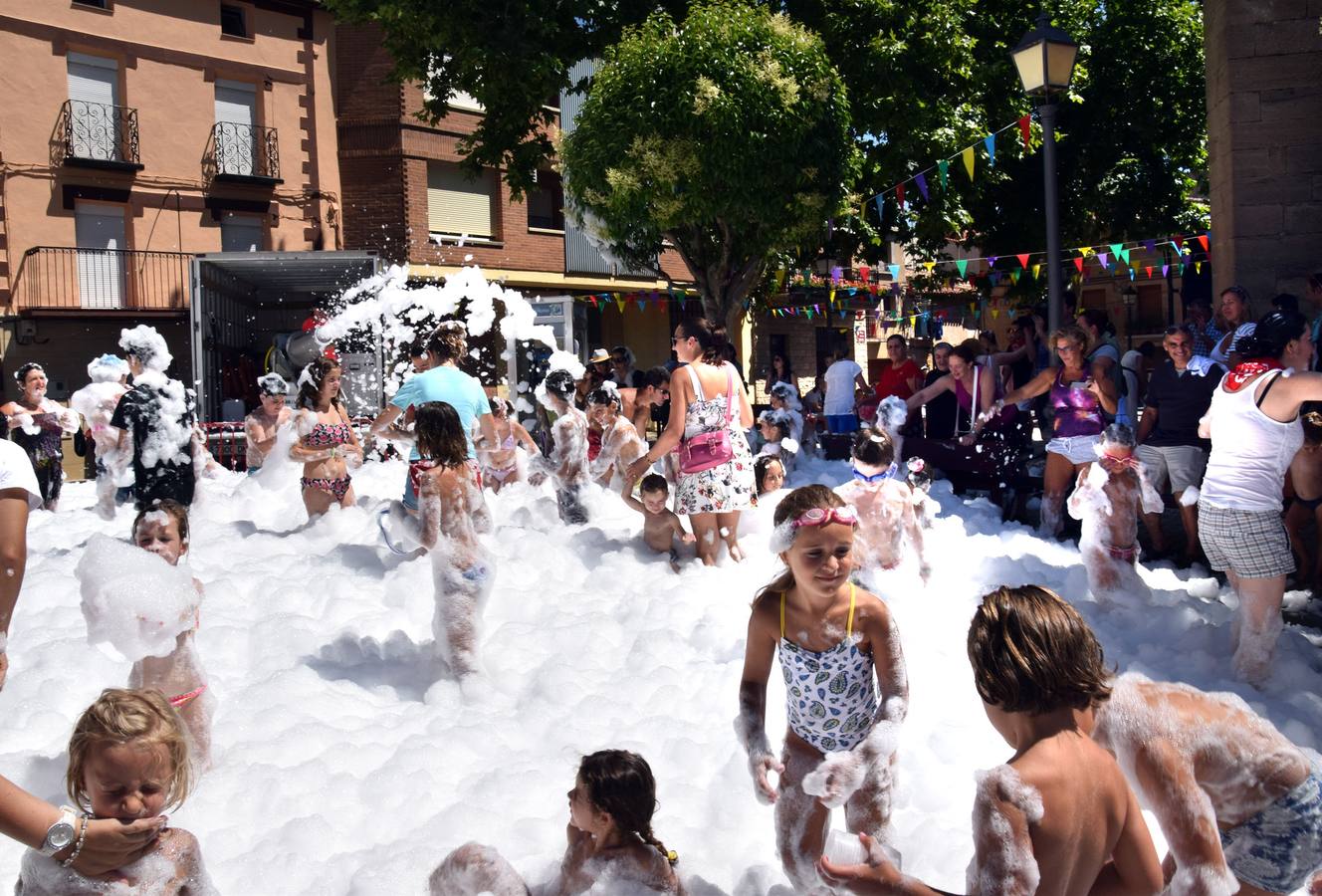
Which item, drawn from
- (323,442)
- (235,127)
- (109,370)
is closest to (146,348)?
(323,442)

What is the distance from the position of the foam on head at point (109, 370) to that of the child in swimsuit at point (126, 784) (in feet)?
25.9

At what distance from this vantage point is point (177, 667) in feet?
14.6

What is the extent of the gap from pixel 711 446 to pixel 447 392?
1.67m

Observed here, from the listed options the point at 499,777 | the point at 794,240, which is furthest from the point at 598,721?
A: the point at 794,240

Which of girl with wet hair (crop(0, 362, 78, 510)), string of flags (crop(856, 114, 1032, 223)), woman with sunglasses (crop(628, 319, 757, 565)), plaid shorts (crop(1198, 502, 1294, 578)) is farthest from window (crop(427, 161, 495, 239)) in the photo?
plaid shorts (crop(1198, 502, 1294, 578))

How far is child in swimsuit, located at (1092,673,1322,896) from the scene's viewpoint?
8.31ft

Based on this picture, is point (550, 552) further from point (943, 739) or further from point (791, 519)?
point (791, 519)

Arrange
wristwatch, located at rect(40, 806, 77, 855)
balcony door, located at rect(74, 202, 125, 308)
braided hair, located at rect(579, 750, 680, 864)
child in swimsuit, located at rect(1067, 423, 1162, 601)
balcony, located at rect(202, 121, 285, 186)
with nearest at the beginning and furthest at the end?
wristwatch, located at rect(40, 806, 77, 855), braided hair, located at rect(579, 750, 680, 864), child in swimsuit, located at rect(1067, 423, 1162, 601), balcony door, located at rect(74, 202, 125, 308), balcony, located at rect(202, 121, 285, 186)

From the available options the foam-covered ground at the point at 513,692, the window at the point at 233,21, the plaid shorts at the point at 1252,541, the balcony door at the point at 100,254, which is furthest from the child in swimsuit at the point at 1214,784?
the window at the point at 233,21

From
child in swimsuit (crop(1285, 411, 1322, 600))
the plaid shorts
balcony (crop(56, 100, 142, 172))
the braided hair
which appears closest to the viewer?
the braided hair

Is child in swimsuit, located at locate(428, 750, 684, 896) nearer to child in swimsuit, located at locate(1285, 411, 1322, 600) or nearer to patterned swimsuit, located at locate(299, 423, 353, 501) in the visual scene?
child in swimsuit, located at locate(1285, 411, 1322, 600)

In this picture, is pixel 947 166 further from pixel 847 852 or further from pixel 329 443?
pixel 847 852

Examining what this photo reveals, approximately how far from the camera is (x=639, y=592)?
289 inches

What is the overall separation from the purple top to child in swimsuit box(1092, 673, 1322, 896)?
17.2 ft
